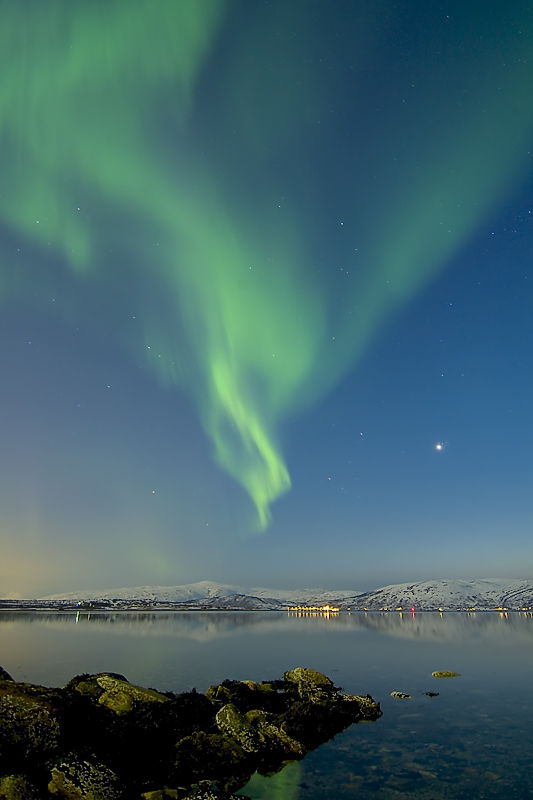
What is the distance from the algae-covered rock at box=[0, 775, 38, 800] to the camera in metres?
14.3

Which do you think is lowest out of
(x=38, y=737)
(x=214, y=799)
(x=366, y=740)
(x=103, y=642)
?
(x=103, y=642)

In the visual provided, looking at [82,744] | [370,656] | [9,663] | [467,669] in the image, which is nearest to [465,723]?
[82,744]

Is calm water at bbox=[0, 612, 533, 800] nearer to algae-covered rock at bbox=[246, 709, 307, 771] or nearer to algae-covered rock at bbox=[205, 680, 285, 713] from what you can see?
algae-covered rock at bbox=[246, 709, 307, 771]

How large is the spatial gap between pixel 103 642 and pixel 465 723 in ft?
252

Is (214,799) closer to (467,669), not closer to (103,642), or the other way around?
(467,669)

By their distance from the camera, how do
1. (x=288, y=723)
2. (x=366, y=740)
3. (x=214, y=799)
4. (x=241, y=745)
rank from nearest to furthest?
(x=214, y=799)
(x=241, y=745)
(x=366, y=740)
(x=288, y=723)

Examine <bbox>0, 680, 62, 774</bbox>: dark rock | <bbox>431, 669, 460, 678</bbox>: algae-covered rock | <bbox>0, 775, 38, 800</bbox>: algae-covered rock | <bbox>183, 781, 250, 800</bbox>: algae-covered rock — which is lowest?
<bbox>431, 669, 460, 678</bbox>: algae-covered rock

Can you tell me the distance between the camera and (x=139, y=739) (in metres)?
22.0

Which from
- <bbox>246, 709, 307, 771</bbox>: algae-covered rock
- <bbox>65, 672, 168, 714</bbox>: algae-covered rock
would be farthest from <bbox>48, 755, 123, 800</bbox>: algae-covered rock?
<bbox>246, 709, 307, 771</bbox>: algae-covered rock

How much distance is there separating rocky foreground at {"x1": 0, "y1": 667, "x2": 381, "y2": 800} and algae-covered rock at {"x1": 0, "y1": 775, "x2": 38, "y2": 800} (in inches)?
1.2

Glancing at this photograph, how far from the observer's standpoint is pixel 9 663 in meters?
53.9

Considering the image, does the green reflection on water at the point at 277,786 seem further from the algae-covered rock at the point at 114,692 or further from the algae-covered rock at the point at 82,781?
the algae-covered rock at the point at 114,692

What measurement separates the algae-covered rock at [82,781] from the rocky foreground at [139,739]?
0.11 feet

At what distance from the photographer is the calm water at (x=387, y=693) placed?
18812mm
